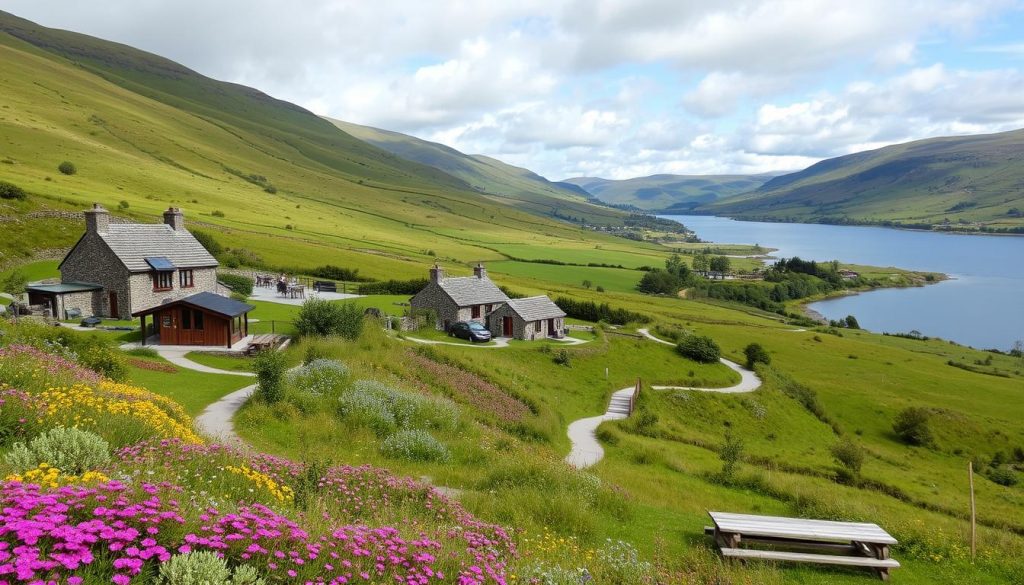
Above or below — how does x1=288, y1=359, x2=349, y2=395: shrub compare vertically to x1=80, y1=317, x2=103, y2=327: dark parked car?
below

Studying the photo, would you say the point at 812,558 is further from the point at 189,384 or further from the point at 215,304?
the point at 215,304

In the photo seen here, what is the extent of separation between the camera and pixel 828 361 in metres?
72.8

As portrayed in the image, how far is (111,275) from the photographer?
144 ft

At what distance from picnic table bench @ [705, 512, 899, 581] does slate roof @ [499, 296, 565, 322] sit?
4182 cm

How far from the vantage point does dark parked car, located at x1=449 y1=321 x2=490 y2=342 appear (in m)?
52.0

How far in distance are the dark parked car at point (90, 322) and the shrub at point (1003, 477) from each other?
65444 millimetres

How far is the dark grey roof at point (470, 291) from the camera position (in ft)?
184

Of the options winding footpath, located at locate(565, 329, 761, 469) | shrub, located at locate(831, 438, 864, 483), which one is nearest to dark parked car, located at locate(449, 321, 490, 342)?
winding footpath, located at locate(565, 329, 761, 469)

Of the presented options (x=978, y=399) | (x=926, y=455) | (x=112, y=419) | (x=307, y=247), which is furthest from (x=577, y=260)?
(x=112, y=419)

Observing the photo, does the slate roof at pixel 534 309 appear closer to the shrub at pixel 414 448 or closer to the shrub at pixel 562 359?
the shrub at pixel 562 359

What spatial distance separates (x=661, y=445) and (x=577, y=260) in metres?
120

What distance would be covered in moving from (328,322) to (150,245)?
21.9 m

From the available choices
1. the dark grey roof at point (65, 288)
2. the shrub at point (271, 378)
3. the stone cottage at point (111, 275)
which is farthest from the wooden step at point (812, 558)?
the dark grey roof at point (65, 288)

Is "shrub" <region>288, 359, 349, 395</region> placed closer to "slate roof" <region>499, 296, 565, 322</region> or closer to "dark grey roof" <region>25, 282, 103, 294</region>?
"dark grey roof" <region>25, 282, 103, 294</region>
